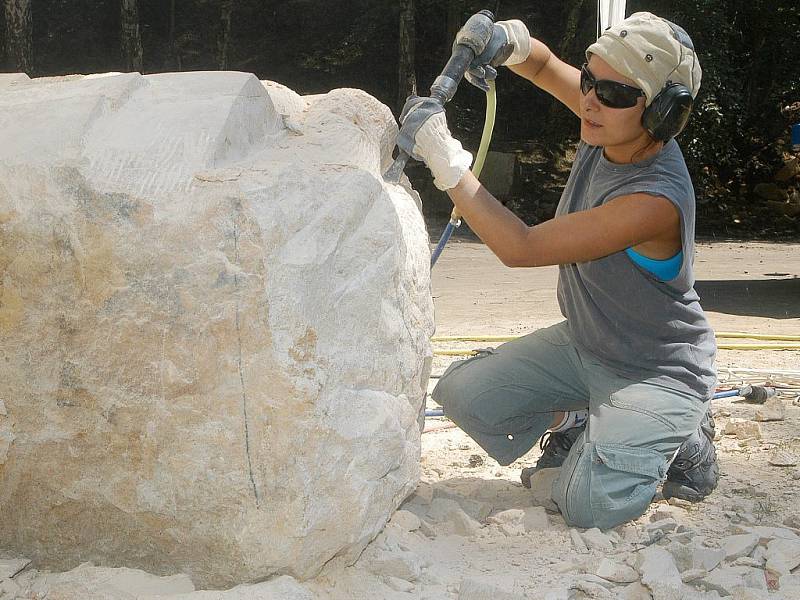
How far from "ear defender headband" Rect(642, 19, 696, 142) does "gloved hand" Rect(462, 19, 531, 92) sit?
1.51 ft

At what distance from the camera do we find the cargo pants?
2387 millimetres

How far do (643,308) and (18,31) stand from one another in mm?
9338

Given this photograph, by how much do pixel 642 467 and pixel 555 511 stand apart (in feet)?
0.94

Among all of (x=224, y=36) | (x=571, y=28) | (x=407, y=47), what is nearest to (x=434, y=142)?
(x=407, y=47)

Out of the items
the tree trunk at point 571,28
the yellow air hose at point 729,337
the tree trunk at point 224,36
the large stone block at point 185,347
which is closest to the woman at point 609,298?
the large stone block at point 185,347

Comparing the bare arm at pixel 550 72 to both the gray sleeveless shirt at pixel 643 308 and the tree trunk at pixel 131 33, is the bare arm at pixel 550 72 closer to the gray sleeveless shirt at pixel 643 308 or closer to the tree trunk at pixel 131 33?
the gray sleeveless shirt at pixel 643 308

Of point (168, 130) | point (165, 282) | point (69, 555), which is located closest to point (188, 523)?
point (69, 555)

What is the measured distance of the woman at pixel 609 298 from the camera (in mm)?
2291

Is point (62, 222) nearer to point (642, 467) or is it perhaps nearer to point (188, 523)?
point (188, 523)

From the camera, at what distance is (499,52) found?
2650 millimetres

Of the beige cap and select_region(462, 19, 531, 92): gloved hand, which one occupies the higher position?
the beige cap

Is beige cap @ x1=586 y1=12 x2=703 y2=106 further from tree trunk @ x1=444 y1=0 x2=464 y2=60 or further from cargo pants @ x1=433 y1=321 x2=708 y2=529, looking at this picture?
tree trunk @ x1=444 y1=0 x2=464 y2=60

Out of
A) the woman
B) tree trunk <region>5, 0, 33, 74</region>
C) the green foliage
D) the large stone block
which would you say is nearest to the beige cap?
the woman

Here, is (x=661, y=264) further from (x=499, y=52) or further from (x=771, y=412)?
(x=771, y=412)
